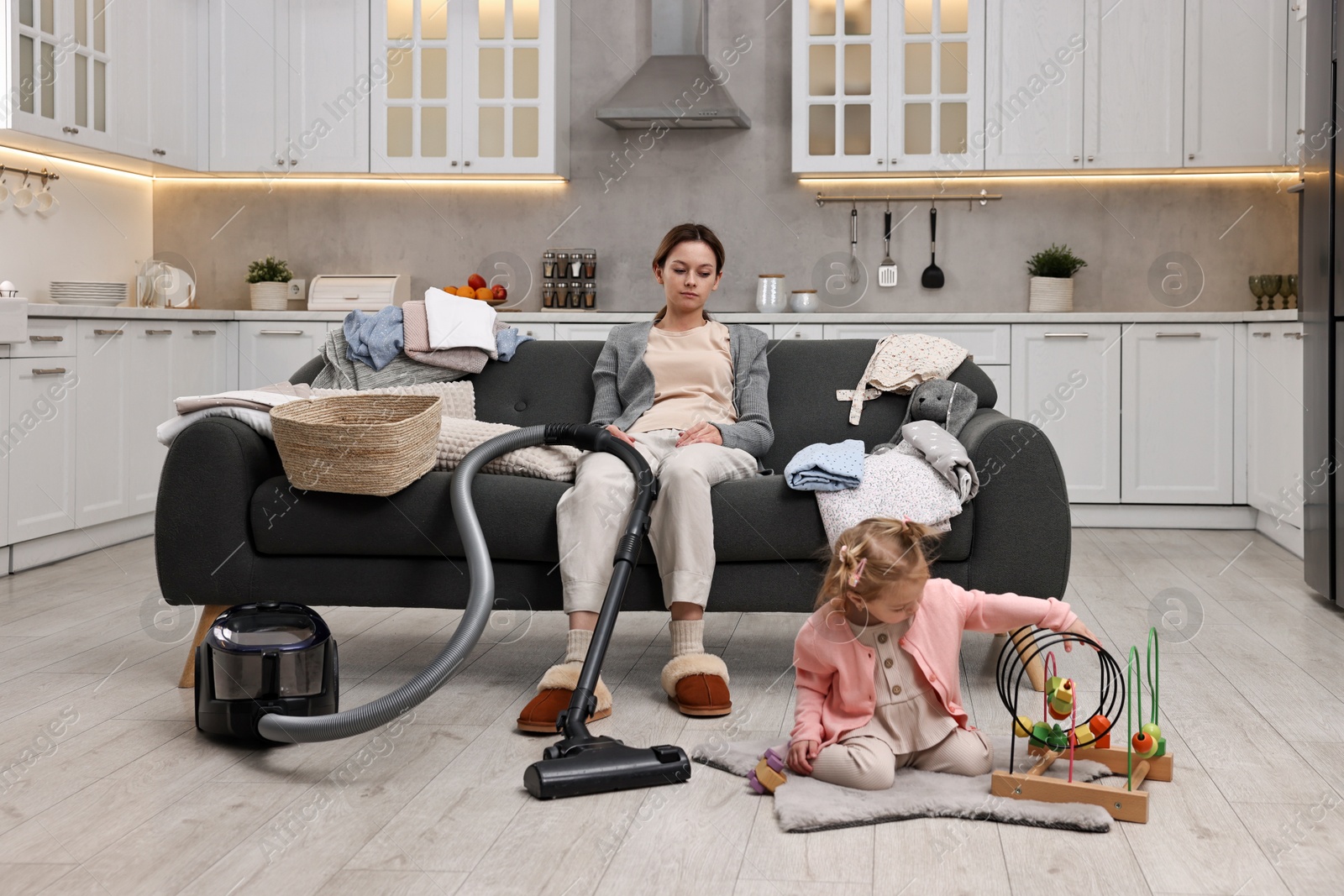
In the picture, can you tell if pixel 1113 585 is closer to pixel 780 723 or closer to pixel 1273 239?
pixel 780 723

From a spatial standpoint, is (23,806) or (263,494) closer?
(23,806)

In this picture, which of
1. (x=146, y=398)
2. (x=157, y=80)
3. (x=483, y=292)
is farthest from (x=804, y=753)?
(x=157, y=80)

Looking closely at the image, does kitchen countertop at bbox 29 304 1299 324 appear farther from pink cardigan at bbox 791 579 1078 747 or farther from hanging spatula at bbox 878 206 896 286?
pink cardigan at bbox 791 579 1078 747

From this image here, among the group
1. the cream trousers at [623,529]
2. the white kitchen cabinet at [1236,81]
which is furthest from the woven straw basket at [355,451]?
the white kitchen cabinet at [1236,81]

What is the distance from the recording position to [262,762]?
2.07 m

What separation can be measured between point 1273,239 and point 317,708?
4.47 meters

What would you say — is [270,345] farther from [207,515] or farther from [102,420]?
[207,515]

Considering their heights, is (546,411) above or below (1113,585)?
above

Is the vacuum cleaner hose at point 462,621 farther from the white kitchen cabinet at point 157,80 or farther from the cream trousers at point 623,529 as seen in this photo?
the white kitchen cabinet at point 157,80

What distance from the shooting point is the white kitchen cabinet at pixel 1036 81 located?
191 inches

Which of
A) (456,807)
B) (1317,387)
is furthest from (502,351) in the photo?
(1317,387)

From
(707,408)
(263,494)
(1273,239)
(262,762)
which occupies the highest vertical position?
(1273,239)

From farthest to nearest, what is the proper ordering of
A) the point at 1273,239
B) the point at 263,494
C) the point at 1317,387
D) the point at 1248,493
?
the point at 1273,239 → the point at 1248,493 → the point at 1317,387 → the point at 263,494

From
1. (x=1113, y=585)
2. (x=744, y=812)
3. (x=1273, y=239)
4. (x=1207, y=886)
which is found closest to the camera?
(x=1207, y=886)
